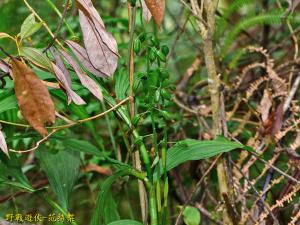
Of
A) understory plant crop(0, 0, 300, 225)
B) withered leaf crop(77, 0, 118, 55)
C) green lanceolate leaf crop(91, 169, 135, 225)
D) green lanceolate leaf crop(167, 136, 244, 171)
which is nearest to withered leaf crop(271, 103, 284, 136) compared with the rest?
understory plant crop(0, 0, 300, 225)

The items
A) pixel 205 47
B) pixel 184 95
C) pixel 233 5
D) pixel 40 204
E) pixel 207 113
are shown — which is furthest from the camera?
pixel 40 204

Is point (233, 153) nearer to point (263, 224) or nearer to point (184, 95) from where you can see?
point (184, 95)

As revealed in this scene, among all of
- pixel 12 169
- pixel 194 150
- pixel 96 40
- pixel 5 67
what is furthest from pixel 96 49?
pixel 12 169

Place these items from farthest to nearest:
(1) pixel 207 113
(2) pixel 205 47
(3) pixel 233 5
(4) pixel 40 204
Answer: (4) pixel 40 204, (1) pixel 207 113, (3) pixel 233 5, (2) pixel 205 47

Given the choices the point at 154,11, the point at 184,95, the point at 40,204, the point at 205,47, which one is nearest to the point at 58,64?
the point at 154,11

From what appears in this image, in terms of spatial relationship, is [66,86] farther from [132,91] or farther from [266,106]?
[266,106]

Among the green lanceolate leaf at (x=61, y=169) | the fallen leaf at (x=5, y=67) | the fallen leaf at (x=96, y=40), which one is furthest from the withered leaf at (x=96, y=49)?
the green lanceolate leaf at (x=61, y=169)
